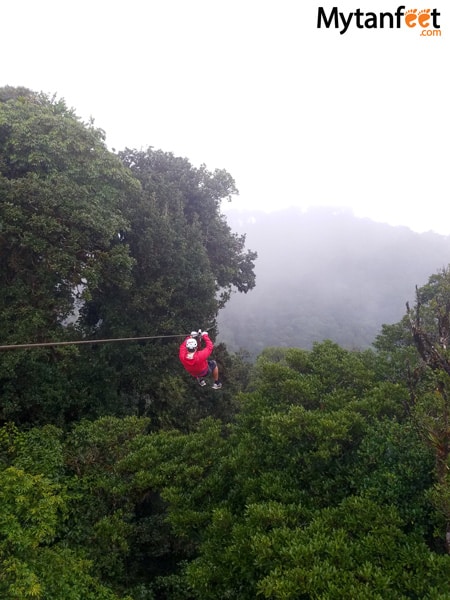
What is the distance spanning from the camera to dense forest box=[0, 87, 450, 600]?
16.1 ft

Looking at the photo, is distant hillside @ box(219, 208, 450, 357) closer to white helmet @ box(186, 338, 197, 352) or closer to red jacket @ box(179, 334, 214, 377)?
red jacket @ box(179, 334, 214, 377)

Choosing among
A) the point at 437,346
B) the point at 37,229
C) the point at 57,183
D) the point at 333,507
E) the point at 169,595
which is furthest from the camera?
the point at 57,183

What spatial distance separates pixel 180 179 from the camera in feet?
57.5


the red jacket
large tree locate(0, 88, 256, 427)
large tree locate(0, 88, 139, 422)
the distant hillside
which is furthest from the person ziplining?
the distant hillside

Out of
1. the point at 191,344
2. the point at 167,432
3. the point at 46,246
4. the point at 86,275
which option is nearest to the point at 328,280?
the point at 86,275

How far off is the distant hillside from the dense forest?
1833 inches

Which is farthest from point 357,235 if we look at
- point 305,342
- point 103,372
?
point 103,372

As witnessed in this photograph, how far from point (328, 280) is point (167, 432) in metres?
84.7

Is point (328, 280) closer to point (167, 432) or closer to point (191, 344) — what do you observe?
point (167, 432)

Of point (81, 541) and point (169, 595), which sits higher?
point (81, 541)

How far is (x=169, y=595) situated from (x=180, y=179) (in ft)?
50.4

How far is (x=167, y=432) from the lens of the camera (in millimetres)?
9016

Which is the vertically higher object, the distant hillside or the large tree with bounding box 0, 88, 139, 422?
the distant hillside

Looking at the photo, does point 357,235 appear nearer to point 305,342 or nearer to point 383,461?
point 305,342
